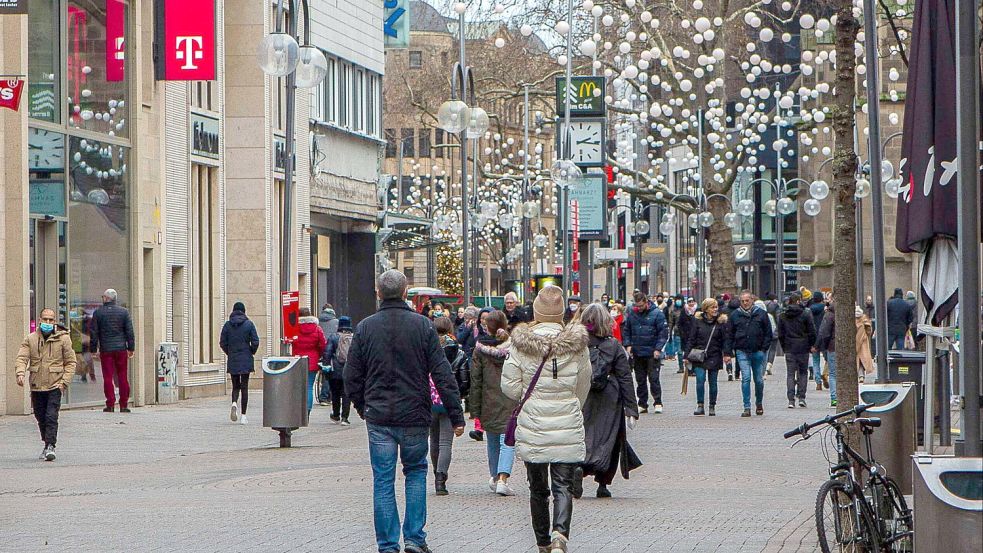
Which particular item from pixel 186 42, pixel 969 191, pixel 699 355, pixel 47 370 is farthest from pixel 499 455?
pixel 186 42

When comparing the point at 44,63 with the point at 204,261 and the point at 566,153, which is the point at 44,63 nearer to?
the point at 204,261

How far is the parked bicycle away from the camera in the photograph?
9023 millimetres

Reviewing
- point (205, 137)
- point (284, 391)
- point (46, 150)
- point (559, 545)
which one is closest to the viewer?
point (559, 545)

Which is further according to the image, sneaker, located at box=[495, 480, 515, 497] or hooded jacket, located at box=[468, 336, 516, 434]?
sneaker, located at box=[495, 480, 515, 497]

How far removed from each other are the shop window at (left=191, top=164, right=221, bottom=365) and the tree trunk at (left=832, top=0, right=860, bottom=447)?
2099 centimetres

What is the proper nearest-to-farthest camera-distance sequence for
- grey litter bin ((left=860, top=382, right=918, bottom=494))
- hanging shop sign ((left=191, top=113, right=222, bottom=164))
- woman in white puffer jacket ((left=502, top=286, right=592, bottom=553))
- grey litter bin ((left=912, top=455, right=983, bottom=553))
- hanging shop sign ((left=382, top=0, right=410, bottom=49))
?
grey litter bin ((left=912, top=455, right=983, bottom=553)) < woman in white puffer jacket ((left=502, top=286, right=592, bottom=553)) < grey litter bin ((left=860, top=382, right=918, bottom=494)) < hanging shop sign ((left=191, top=113, right=222, bottom=164)) < hanging shop sign ((left=382, top=0, right=410, bottom=49))

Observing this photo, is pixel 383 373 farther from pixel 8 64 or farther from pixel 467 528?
pixel 8 64

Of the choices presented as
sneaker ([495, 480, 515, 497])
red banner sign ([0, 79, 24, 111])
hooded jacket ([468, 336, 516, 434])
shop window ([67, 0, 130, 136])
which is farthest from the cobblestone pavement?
shop window ([67, 0, 130, 136])

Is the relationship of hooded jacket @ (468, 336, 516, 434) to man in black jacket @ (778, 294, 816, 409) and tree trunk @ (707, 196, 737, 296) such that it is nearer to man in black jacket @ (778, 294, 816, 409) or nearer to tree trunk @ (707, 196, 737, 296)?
man in black jacket @ (778, 294, 816, 409)

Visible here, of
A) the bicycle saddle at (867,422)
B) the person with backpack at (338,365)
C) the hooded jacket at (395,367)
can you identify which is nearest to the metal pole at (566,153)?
the person with backpack at (338,365)

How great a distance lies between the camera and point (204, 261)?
3209 cm

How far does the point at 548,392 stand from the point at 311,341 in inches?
612

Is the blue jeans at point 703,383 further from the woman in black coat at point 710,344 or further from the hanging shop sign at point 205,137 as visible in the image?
the hanging shop sign at point 205,137

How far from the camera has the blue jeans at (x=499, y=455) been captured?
1416 cm
